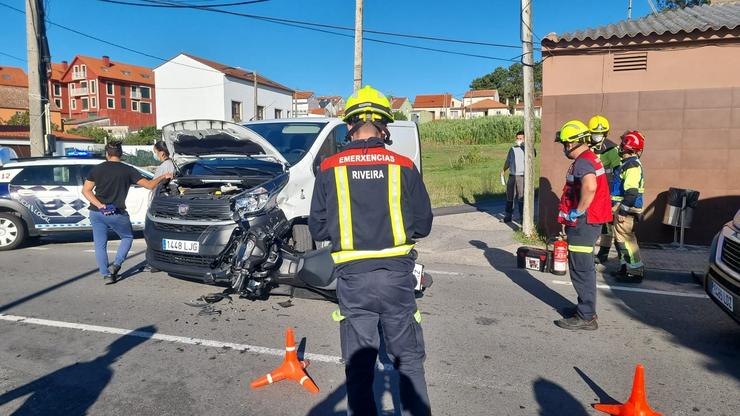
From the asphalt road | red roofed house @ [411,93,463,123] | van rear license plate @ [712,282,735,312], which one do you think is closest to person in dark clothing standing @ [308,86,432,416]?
the asphalt road

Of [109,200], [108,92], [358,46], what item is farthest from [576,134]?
[108,92]

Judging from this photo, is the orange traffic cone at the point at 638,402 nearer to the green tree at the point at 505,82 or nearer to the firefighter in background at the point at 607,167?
the firefighter in background at the point at 607,167

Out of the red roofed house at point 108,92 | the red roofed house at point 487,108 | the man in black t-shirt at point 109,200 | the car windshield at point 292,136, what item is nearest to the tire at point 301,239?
the car windshield at point 292,136

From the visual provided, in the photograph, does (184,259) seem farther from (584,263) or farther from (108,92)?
(108,92)

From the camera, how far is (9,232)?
30.1 ft

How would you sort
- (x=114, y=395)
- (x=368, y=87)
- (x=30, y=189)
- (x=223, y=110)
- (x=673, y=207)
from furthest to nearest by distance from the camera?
(x=223, y=110)
(x=30, y=189)
(x=673, y=207)
(x=114, y=395)
(x=368, y=87)

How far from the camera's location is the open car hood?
20.1 feet

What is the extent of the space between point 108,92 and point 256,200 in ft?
233

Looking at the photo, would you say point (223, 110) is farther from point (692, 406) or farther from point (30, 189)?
point (692, 406)

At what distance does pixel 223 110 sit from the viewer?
49.0 meters

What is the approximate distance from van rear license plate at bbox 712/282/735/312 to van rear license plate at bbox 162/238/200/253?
486 cm

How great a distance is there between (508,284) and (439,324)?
193cm

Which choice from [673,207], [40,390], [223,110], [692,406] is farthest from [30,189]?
[223,110]

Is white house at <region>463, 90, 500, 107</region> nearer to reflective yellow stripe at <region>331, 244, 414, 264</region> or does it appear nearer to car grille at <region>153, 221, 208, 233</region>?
car grille at <region>153, 221, 208, 233</region>
